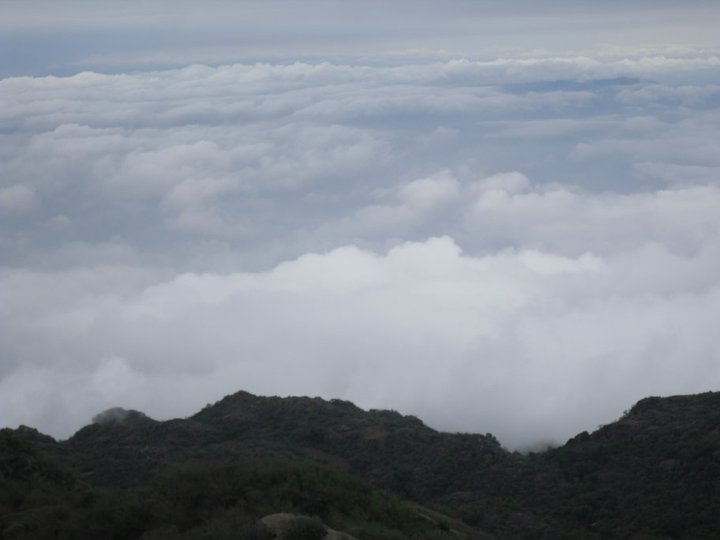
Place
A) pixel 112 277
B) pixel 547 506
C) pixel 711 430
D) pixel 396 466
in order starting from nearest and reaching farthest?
1. pixel 547 506
2. pixel 711 430
3. pixel 396 466
4. pixel 112 277

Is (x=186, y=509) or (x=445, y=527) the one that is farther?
(x=445, y=527)

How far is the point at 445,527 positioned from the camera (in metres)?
17.1

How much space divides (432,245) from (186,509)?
16216 centimetres

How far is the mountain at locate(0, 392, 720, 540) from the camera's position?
15.2 meters

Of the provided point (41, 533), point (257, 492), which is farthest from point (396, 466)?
point (41, 533)

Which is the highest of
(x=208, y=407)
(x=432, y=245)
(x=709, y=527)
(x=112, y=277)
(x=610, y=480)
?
(x=432, y=245)

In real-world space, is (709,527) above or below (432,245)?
below

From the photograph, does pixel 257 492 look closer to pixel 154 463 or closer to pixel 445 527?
pixel 445 527

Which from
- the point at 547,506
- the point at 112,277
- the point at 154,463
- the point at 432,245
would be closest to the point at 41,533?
the point at 154,463

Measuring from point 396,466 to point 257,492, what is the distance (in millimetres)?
13618

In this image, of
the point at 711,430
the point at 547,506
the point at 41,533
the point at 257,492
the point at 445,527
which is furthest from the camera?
the point at 711,430

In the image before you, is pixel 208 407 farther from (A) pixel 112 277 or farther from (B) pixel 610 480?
(A) pixel 112 277

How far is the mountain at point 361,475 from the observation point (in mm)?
15219

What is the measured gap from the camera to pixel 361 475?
28000mm
